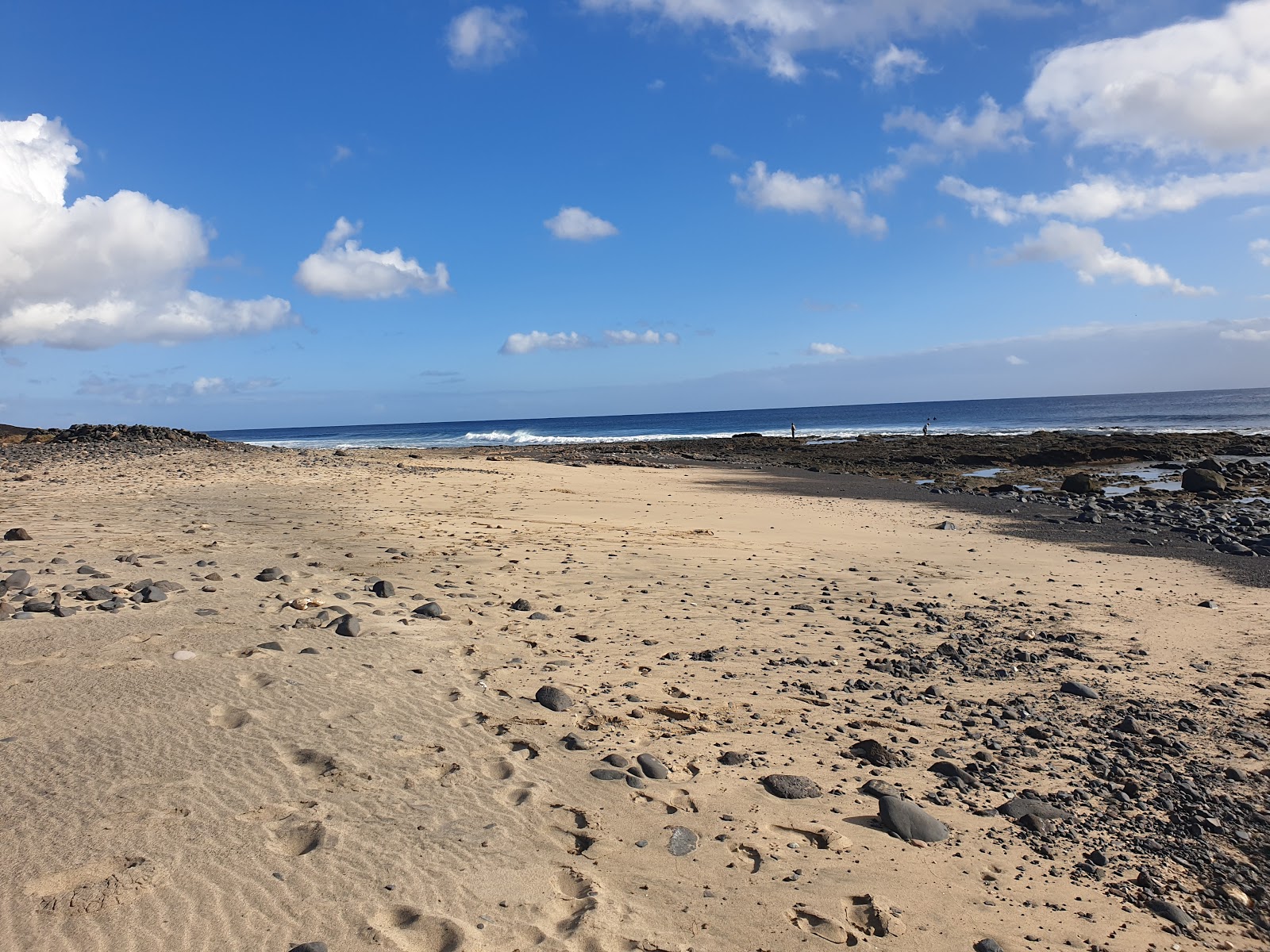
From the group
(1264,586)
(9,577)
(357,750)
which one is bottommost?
(1264,586)

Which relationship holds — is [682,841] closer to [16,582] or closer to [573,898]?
[573,898]

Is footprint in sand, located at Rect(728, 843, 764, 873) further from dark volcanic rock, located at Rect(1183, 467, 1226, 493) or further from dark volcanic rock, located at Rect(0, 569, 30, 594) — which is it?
dark volcanic rock, located at Rect(1183, 467, 1226, 493)

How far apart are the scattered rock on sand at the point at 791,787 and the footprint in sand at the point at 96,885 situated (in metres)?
2.88

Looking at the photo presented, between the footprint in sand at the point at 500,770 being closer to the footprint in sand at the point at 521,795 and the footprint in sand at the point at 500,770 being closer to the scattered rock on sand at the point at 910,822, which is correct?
the footprint in sand at the point at 521,795

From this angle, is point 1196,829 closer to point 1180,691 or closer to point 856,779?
point 856,779

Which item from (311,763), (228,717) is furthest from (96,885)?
(228,717)

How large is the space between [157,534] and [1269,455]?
39.7m

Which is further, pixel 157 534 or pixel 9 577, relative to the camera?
pixel 157 534

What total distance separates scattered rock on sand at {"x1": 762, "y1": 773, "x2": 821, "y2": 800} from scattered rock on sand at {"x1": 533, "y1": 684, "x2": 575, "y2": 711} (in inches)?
57.2

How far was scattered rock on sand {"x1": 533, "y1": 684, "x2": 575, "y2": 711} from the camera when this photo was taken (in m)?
5.02

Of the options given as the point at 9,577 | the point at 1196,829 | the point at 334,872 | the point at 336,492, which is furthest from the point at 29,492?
the point at 1196,829

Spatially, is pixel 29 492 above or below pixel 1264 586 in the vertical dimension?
above

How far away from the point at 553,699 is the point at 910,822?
232cm

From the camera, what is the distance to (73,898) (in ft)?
9.27
